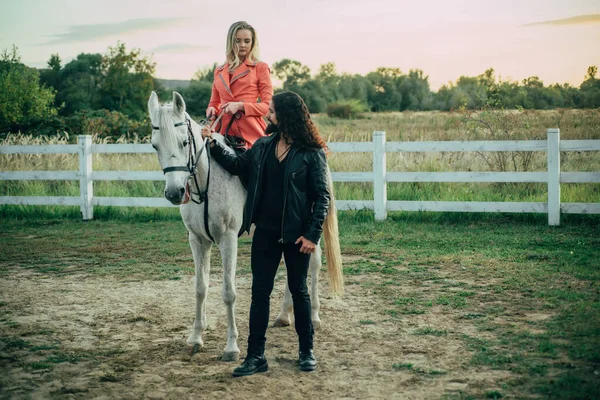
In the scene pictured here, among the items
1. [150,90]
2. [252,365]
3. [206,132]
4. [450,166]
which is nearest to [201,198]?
[206,132]

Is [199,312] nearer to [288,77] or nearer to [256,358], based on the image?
[256,358]

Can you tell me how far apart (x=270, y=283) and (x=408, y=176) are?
6.95 metres

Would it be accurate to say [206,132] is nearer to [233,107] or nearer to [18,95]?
[233,107]

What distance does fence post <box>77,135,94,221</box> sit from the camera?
40.5ft

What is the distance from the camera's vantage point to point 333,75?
6700 cm

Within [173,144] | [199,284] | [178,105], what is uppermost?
[178,105]

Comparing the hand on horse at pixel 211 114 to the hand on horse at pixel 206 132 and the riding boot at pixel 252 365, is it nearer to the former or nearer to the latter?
the hand on horse at pixel 206 132

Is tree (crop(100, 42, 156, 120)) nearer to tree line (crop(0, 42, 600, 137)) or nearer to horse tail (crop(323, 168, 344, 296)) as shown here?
Answer: tree line (crop(0, 42, 600, 137))

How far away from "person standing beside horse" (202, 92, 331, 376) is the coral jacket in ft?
3.08

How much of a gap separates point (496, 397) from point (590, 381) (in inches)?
23.6

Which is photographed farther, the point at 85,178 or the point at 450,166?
the point at 450,166

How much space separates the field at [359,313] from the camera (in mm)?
4098

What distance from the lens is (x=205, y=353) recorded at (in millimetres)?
4852

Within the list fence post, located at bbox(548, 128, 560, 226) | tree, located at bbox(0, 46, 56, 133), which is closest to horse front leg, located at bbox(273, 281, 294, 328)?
fence post, located at bbox(548, 128, 560, 226)
